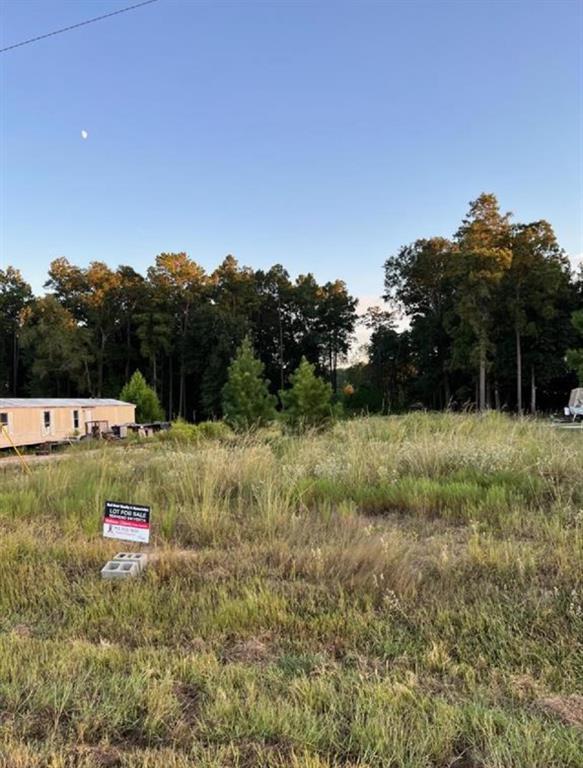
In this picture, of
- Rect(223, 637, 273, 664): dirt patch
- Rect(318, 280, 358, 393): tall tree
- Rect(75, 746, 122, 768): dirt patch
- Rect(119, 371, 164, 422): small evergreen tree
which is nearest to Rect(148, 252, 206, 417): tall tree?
Rect(119, 371, 164, 422): small evergreen tree

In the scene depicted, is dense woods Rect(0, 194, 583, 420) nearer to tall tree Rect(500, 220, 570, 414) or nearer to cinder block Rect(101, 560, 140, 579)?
tall tree Rect(500, 220, 570, 414)

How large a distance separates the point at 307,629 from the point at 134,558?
51.7 inches

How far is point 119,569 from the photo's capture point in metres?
2.98

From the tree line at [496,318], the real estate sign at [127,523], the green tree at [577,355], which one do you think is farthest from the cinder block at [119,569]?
the tree line at [496,318]

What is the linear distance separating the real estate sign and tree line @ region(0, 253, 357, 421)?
119 feet

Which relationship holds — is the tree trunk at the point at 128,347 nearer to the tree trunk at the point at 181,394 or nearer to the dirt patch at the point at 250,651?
the tree trunk at the point at 181,394

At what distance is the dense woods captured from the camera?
106 feet

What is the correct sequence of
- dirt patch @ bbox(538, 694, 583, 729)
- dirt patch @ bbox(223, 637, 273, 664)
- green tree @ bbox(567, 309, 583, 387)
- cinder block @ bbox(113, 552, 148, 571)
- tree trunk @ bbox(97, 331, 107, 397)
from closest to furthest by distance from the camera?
dirt patch @ bbox(538, 694, 583, 729)
dirt patch @ bbox(223, 637, 273, 664)
cinder block @ bbox(113, 552, 148, 571)
green tree @ bbox(567, 309, 583, 387)
tree trunk @ bbox(97, 331, 107, 397)

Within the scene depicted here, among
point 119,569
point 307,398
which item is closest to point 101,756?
point 119,569

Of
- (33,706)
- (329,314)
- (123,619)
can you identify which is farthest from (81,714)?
(329,314)

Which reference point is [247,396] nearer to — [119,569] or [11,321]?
[119,569]

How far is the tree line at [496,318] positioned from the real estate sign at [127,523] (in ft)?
89.0

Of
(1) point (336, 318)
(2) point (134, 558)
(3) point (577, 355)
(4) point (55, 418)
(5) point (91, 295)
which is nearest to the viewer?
(2) point (134, 558)

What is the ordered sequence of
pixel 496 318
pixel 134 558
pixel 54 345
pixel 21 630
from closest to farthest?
pixel 21 630
pixel 134 558
pixel 496 318
pixel 54 345
